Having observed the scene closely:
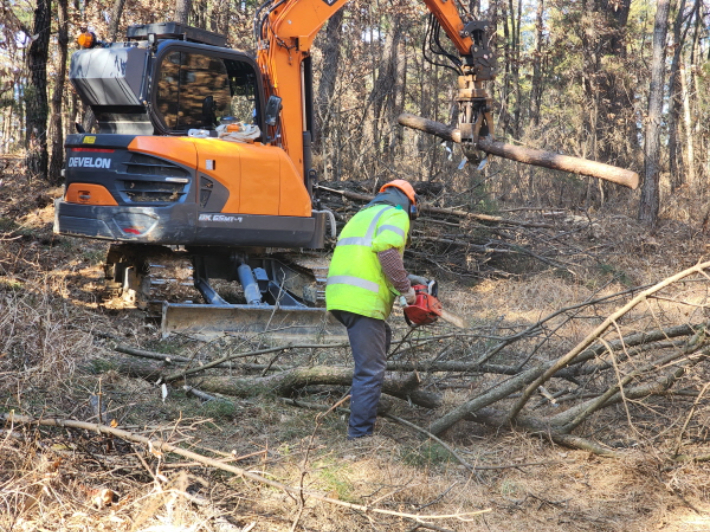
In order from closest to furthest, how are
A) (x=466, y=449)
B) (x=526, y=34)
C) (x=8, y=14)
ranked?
1. (x=466, y=449)
2. (x=8, y=14)
3. (x=526, y=34)

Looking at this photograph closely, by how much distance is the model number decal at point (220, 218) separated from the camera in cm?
789

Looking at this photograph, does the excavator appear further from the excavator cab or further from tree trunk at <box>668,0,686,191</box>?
tree trunk at <box>668,0,686,191</box>

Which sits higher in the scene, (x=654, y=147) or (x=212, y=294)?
(x=654, y=147)

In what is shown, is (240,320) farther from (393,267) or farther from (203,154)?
(393,267)

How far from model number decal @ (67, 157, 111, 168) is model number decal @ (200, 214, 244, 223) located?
110 centimetres

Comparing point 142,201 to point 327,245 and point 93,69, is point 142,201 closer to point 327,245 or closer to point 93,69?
point 93,69

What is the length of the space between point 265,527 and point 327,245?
6.97 metres

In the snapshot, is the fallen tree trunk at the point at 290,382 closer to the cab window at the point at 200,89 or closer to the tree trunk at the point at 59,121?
the cab window at the point at 200,89

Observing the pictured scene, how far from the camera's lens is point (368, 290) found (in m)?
5.02

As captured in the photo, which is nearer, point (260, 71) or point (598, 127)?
point (260, 71)

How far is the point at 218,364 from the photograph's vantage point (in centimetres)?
593

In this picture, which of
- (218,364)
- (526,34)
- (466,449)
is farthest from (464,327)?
(526,34)

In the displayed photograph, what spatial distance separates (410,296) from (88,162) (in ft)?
14.6

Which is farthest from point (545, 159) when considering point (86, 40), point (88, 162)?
point (86, 40)
